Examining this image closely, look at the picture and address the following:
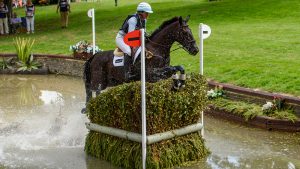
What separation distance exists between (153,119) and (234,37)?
12456 millimetres

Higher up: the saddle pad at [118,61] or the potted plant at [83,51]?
the saddle pad at [118,61]

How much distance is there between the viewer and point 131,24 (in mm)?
9844

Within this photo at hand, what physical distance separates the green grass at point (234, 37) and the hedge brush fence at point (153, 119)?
11.1 feet

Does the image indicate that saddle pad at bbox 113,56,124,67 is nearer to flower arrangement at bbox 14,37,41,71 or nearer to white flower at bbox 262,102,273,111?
white flower at bbox 262,102,273,111

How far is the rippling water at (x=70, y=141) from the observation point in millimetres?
8875

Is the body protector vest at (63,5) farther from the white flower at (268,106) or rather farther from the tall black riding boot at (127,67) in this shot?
the white flower at (268,106)

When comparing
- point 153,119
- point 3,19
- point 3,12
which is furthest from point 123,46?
point 3,19

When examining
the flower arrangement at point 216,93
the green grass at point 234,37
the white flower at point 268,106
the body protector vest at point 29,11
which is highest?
the body protector vest at point 29,11

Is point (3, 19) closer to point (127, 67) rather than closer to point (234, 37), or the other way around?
point (234, 37)

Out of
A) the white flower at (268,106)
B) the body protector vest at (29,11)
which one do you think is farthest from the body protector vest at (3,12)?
the white flower at (268,106)

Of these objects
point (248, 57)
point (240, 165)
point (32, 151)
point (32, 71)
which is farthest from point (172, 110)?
point (32, 71)

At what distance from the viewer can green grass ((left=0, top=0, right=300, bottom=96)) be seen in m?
13.6

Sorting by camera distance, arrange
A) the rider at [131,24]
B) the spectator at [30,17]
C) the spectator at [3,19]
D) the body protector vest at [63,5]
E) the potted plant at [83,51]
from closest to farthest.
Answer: the rider at [131,24]
the potted plant at [83,51]
the spectator at [30,17]
the spectator at [3,19]
the body protector vest at [63,5]

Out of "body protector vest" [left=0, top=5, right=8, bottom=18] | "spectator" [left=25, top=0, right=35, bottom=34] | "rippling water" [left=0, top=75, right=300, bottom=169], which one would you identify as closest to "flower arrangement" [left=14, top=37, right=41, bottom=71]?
"rippling water" [left=0, top=75, right=300, bottom=169]
